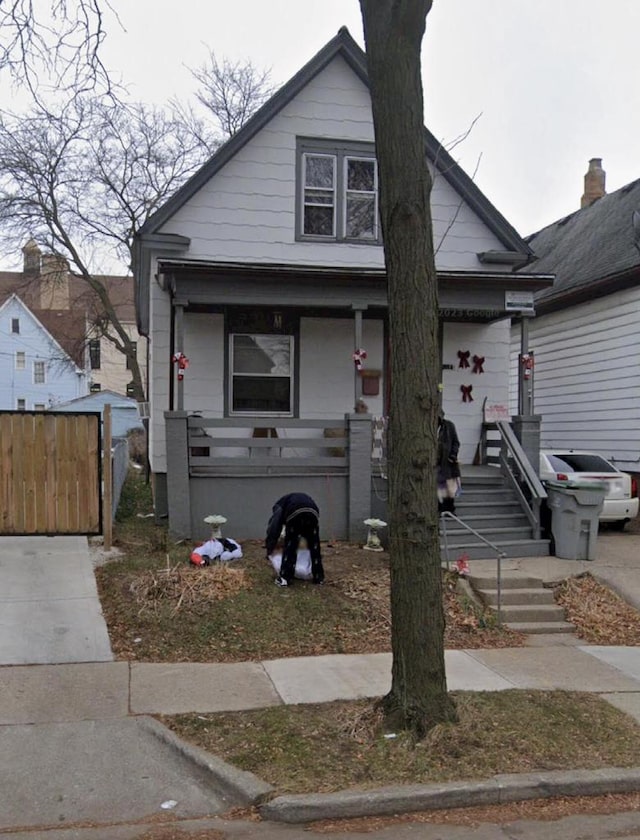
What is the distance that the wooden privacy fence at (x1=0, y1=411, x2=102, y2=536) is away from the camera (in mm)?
9617

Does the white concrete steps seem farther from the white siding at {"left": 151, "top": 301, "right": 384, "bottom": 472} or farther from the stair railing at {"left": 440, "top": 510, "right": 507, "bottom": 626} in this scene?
the white siding at {"left": 151, "top": 301, "right": 384, "bottom": 472}

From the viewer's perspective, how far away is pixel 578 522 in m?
10.4

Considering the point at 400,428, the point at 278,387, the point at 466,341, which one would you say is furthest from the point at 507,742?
the point at 466,341

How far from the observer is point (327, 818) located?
4.13m

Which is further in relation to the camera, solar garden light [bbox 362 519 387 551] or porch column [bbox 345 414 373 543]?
porch column [bbox 345 414 373 543]

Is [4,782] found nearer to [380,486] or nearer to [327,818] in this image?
[327,818]

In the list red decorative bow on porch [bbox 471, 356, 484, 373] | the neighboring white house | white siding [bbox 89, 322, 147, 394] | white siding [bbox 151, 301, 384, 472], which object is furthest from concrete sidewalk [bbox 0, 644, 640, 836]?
white siding [bbox 89, 322, 147, 394]

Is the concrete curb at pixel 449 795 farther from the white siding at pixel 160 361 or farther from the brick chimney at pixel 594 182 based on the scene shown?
the brick chimney at pixel 594 182

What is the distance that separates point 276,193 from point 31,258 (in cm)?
2451

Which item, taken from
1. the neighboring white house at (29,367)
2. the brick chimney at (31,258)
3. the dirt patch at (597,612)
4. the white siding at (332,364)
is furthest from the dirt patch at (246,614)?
the neighboring white house at (29,367)

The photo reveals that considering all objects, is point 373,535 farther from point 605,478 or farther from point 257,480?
point 605,478

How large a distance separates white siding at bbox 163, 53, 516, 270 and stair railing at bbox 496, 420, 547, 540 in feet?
12.7

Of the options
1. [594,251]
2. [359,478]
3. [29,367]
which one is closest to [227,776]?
[359,478]

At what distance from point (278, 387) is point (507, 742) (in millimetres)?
8670
